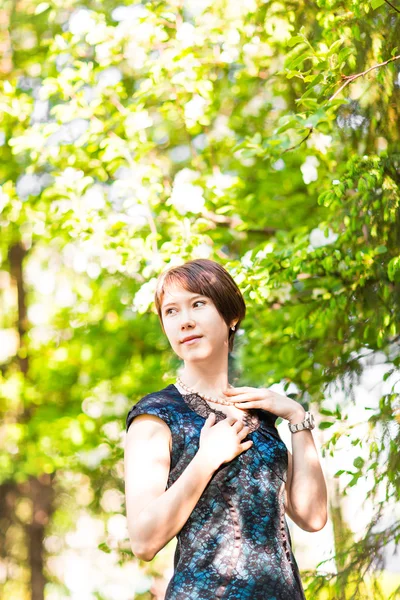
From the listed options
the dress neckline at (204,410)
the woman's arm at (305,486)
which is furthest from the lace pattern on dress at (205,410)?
the woman's arm at (305,486)

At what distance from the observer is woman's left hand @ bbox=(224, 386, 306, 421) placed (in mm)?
1719

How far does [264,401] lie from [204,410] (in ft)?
0.45

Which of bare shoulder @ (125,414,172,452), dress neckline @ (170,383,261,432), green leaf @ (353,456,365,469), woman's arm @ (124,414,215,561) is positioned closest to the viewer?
woman's arm @ (124,414,215,561)

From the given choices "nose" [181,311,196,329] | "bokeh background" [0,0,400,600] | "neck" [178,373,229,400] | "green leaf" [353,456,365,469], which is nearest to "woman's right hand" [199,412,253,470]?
"neck" [178,373,229,400]

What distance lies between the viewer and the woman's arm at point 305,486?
67.7 inches

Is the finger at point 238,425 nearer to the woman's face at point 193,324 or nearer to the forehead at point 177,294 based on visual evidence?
the woman's face at point 193,324

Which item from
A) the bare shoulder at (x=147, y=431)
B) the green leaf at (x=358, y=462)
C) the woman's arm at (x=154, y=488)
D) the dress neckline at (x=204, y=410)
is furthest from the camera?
the green leaf at (x=358, y=462)

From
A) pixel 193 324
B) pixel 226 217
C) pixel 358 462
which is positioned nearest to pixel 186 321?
pixel 193 324

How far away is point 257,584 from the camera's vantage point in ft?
4.98

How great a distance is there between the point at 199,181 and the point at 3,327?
5.27 m

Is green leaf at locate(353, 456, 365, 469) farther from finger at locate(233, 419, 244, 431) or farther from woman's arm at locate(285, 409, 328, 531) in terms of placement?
finger at locate(233, 419, 244, 431)

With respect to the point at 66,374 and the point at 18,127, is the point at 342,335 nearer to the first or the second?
the point at 18,127

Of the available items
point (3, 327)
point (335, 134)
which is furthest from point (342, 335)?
point (3, 327)

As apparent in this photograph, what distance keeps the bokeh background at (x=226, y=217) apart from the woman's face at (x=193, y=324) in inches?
36.0
